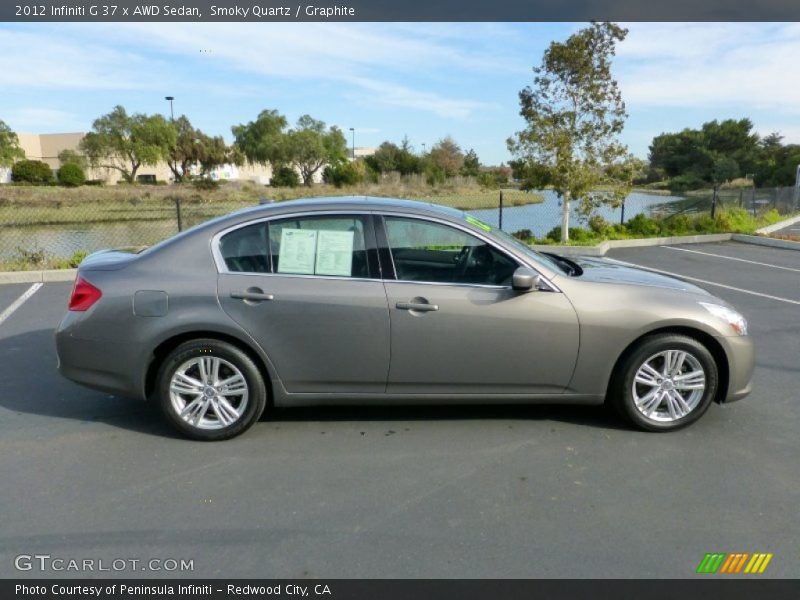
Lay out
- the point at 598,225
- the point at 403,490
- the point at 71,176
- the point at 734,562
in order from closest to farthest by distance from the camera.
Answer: the point at 734,562, the point at 403,490, the point at 598,225, the point at 71,176

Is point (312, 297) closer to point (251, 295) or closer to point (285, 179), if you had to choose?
point (251, 295)

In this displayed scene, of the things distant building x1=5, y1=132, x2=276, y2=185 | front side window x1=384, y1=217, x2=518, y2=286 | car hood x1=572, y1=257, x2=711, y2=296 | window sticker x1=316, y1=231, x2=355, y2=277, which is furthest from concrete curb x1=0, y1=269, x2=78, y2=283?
distant building x1=5, y1=132, x2=276, y2=185

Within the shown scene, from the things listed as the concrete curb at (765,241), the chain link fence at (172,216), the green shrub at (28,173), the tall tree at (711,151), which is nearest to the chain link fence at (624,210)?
the chain link fence at (172,216)

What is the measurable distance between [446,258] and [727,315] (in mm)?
1947

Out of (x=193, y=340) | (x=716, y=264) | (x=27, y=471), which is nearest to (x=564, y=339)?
(x=193, y=340)

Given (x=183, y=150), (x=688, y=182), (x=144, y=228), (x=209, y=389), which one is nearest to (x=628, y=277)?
(x=209, y=389)

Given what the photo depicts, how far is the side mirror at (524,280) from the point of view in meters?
3.54

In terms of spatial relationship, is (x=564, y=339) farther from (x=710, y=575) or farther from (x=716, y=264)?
(x=716, y=264)

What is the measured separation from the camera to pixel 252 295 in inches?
141

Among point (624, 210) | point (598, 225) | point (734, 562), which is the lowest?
point (734, 562)

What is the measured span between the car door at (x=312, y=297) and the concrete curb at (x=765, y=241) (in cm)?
1474

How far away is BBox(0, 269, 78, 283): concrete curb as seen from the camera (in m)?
9.23

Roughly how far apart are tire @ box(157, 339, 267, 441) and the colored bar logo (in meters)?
2.64
